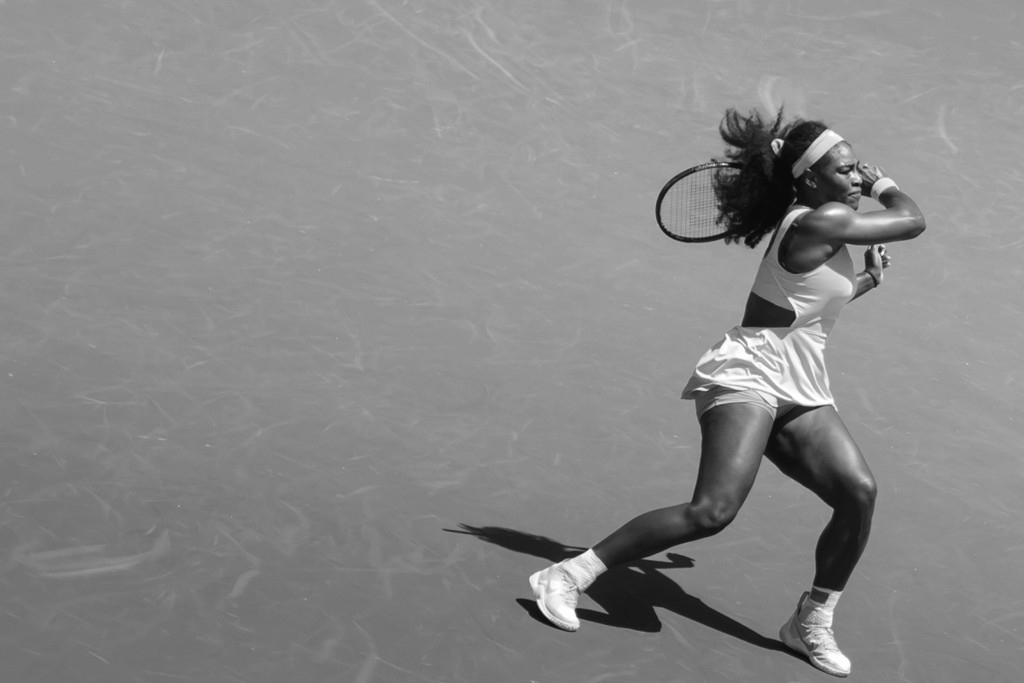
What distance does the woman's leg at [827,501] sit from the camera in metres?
4.30

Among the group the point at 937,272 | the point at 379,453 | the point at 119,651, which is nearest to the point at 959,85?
the point at 937,272

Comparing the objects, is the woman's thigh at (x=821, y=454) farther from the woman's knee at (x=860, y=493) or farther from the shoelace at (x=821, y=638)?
the shoelace at (x=821, y=638)

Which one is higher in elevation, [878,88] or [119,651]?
[878,88]

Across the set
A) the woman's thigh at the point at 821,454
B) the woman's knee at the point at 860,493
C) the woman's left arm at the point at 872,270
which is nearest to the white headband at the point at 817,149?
the woman's left arm at the point at 872,270

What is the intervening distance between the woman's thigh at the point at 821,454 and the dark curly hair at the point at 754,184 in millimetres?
731

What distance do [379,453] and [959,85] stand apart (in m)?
6.13

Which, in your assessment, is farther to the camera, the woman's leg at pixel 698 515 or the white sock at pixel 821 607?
the white sock at pixel 821 607

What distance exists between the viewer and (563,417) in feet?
20.0

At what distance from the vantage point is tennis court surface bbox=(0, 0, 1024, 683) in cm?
441

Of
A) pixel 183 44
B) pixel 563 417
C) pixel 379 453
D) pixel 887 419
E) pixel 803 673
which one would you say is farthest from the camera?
pixel 183 44

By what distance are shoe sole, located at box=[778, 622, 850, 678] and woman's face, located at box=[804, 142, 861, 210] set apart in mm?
1504

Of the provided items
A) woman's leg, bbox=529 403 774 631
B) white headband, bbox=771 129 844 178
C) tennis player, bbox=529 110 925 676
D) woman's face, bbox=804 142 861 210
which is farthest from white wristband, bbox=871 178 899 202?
woman's leg, bbox=529 403 774 631

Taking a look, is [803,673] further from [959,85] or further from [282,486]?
[959,85]

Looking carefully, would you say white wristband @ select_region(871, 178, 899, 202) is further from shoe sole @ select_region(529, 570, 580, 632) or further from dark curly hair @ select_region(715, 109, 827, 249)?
shoe sole @ select_region(529, 570, 580, 632)
